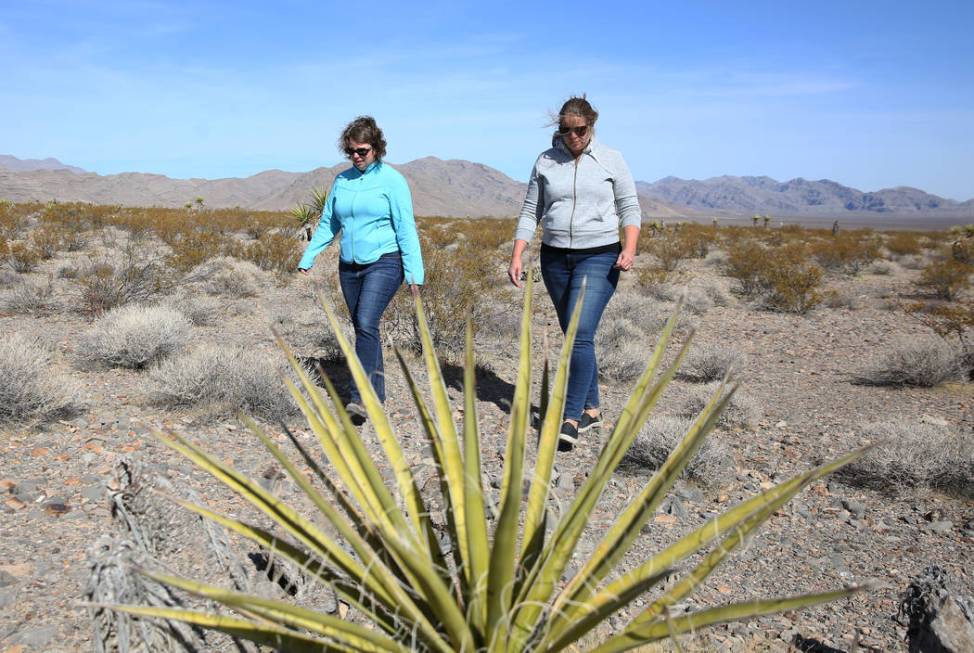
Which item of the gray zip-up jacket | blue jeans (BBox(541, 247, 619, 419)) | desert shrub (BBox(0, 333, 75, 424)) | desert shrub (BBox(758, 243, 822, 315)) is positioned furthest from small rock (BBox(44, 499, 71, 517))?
desert shrub (BBox(758, 243, 822, 315))

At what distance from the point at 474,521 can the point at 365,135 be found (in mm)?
3297

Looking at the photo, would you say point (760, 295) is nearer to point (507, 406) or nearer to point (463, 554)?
point (507, 406)

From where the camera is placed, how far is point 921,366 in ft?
21.1

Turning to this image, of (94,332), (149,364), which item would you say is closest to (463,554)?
(149,364)

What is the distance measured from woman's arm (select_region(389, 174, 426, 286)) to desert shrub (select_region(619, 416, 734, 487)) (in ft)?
5.71

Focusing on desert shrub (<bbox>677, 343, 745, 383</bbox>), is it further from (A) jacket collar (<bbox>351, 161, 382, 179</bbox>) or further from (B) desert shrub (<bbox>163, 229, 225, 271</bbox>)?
(B) desert shrub (<bbox>163, 229, 225, 271</bbox>)

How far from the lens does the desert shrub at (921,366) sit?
6.43 meters

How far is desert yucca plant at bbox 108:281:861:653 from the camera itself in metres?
1.35

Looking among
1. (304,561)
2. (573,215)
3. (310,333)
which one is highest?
(573,215)

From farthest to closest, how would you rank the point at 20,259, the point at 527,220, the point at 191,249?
the point at 191,249 → the point at 20,259 → the point at 527,220

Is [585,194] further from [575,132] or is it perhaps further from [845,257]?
[845,257]

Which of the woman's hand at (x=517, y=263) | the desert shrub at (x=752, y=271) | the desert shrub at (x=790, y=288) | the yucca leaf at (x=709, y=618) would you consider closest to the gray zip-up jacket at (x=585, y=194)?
the woman's hand at (x=517, y=263)

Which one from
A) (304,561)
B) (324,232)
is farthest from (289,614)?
(324,232)

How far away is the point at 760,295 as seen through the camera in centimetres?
1253
